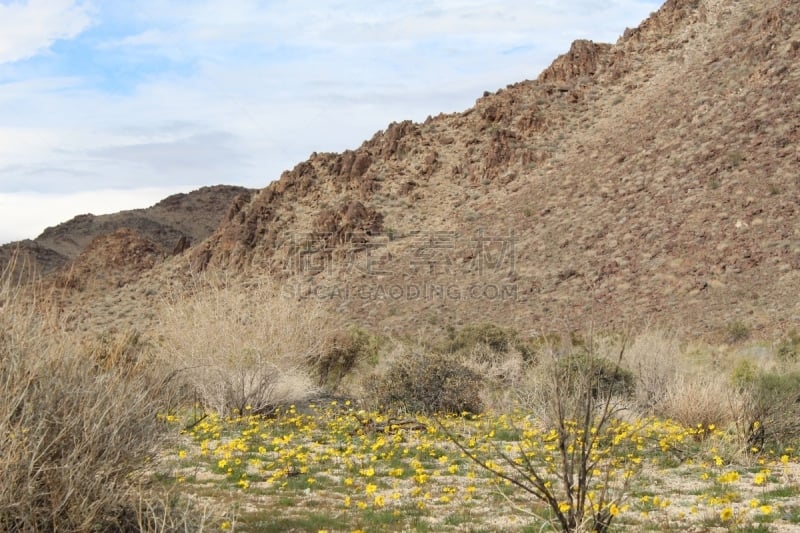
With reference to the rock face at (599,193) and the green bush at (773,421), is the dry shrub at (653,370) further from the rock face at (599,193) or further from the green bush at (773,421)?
the rock face at (599,193)

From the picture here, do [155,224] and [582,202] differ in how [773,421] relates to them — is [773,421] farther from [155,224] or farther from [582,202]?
[155,224]

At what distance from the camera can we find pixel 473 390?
1384 centimetres

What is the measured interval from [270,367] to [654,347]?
24.1ft

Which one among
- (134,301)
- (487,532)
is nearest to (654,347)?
(487,532)

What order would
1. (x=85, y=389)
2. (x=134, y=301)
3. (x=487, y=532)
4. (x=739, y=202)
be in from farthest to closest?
1. (x=134, y=301)
2. (x=739, y=202)
3. (x=487, y=532)
4. (x=85, y=389)

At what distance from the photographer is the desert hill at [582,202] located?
28.0 meters

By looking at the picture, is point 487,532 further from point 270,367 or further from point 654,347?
point 654,347

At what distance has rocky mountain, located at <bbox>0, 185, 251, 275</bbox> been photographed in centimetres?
6462

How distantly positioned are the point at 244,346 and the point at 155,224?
57.3 meters

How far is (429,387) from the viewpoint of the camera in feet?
44.8

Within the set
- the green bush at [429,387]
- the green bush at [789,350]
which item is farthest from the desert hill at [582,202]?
the green bush at [429,387]

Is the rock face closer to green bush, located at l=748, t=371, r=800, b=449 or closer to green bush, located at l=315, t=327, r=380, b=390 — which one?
green bush, located at l=315, t=327, r=380, b=390

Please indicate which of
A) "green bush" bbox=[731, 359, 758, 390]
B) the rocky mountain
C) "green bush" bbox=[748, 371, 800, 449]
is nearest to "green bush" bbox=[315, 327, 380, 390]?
"green bush" bbox=[731, 359, 758, 390]

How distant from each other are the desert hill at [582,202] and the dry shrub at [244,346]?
423 inches
